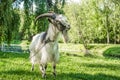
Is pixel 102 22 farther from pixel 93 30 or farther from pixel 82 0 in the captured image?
pixel 82 0

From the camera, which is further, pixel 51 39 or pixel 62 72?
pixel 62 72

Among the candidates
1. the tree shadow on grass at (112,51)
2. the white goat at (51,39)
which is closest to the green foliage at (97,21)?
the tree shadow on grass at (112,51)

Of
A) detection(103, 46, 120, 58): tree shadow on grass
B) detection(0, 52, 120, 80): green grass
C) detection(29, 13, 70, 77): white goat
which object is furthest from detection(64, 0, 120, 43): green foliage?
detection(29, 13, 70, 77): white goat

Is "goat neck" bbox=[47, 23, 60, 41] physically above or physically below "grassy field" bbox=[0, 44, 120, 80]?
above

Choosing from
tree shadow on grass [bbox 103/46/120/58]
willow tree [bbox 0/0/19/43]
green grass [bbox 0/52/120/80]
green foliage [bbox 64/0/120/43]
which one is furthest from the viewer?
green foliage [bbox 64/0/120/43]

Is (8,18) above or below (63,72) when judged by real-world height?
above

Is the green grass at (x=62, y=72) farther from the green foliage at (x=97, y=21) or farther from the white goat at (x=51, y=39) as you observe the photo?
the green foliage at (x=97, y=21)

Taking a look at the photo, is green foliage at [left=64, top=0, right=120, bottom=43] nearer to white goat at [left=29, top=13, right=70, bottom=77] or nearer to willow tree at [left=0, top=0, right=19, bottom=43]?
white goat at [left=29, top=13, right=70, bottom=77]

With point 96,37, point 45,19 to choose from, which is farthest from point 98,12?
point 45,19

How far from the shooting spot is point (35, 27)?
14.2 metres

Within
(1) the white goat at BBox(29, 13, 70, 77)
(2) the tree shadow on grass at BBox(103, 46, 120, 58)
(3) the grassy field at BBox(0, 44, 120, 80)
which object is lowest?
(2) the tree shadow on grass at BBox(103, 46, 120, 58)

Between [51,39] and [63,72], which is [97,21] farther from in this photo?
[51,39]

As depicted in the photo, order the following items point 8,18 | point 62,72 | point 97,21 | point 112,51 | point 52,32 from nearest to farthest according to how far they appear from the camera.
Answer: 1. point 8,18
2. point 52,32
3. point 62,72
4. point 112,51
5. point 97,21

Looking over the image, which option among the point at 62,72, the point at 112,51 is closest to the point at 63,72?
the point at 62,72
